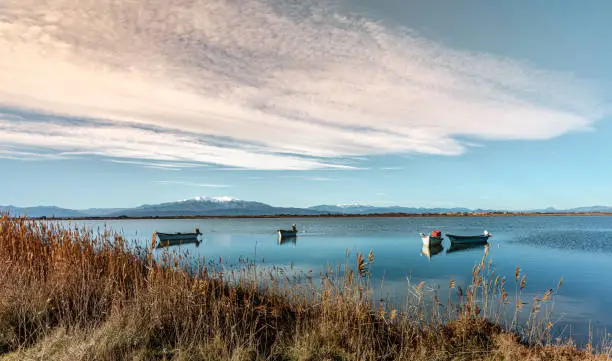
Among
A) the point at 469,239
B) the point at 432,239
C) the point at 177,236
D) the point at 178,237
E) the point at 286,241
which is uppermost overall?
the point at 432,239

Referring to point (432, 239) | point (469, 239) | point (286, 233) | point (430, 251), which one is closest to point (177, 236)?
point (286, 233)

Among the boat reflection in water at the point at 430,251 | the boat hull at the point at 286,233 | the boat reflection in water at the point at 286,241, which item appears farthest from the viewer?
the boat hull at the point at 286,233

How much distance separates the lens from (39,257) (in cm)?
934

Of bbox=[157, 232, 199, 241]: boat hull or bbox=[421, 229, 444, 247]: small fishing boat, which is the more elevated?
bbox=[421, 229, 444, 247]: small fishing boat

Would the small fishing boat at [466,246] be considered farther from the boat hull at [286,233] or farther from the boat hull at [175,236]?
the boat hull at [175,236]

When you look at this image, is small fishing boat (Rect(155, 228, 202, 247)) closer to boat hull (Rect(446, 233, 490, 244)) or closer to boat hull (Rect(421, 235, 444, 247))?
boat hull (Rect(421, 235, 444, 247))

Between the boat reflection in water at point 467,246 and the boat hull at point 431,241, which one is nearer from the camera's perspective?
the boat hull at point 431,241

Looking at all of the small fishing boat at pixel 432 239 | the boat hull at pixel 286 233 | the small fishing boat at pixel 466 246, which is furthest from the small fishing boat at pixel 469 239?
the boat hull at pixel 286 233

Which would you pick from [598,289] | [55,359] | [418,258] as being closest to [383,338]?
[55,359]

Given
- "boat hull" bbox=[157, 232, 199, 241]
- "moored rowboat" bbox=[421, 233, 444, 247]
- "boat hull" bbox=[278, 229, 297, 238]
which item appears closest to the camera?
"moored rowboat" bbox=[421, 233, 444, 247]

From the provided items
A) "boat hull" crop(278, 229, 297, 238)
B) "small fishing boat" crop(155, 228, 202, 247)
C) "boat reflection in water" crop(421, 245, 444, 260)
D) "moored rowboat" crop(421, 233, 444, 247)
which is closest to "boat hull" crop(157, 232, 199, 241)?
"small fishing boat" crop(155, 228, 202, 247)

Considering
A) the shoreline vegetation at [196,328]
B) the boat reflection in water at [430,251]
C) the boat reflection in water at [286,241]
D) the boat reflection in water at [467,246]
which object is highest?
the shoreline vegetation at [196,328]

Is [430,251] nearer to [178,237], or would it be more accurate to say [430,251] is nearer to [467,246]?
[467,246]

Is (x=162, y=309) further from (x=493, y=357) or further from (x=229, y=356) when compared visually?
(x=493, y=357)
